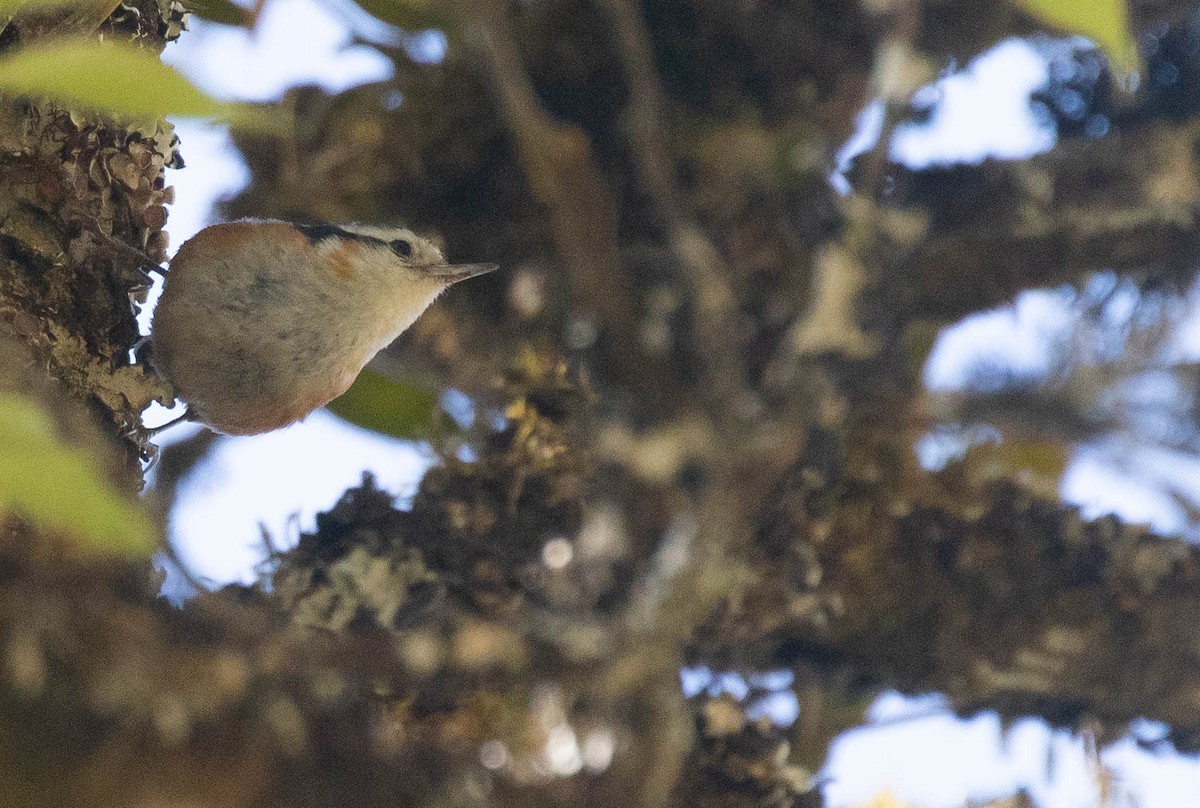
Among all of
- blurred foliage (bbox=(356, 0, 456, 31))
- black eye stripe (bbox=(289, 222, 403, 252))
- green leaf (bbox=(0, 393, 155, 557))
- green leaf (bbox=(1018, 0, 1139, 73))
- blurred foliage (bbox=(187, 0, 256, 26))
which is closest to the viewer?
green leaf (bbox=(0, 393, 155, 557))

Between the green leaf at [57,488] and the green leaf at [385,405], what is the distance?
1.28 m

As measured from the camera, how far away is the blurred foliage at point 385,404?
1.63 m

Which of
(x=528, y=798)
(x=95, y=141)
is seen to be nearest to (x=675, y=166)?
(x=95, y=141)

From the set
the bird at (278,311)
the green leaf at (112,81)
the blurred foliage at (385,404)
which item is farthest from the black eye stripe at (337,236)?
the green leaf at (112,81)

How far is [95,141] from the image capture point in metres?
1.16

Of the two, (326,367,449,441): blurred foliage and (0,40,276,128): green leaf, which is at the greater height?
(326,367,449,441): blurred foliage

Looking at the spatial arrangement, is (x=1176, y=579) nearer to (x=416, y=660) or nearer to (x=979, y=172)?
(x=979, y=172)

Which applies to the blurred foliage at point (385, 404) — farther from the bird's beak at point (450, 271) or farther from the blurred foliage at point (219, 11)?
the blurred foliage at point (219, 11)

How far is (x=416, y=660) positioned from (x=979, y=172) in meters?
1.35

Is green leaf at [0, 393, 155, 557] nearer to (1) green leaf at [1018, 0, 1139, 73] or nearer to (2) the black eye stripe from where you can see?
(1) green leaf at [1018, 0, 1139, 73]

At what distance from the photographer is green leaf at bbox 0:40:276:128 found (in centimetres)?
33

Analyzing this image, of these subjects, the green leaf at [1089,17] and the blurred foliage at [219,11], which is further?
the blurred foliage at [219,11]

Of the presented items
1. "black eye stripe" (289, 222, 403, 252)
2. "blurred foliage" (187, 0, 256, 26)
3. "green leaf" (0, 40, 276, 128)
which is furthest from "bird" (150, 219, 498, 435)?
"green leaf" (0, 40, 276, 128)

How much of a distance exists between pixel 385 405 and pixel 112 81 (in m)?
1.37
